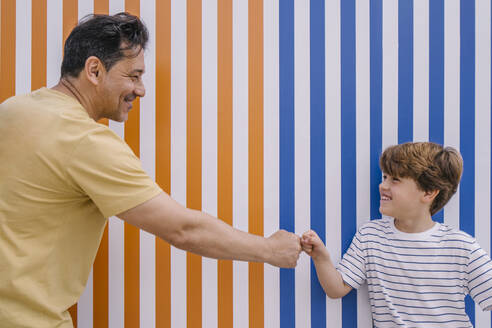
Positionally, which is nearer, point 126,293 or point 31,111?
point 31,111

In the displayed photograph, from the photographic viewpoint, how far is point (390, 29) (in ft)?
3.87

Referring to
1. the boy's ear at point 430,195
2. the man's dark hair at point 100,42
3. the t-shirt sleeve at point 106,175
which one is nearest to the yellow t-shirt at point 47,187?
the t-shirt sleeve at point 106,175

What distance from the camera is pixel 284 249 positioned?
1011 millimetres

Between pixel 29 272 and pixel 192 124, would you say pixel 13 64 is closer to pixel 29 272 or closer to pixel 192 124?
pixel 192 124

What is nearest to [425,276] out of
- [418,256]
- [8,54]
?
[418,256]

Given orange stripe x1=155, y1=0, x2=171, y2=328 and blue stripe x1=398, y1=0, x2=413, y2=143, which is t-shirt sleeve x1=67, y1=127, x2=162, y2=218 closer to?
orange stripe x1=155, y1=0, x2=171, y2=328

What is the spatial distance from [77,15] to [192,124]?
0.55m

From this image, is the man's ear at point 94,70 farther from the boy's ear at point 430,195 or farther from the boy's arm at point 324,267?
the boy's ear at point 430,195

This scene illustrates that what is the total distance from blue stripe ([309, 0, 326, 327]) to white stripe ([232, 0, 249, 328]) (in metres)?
0.22

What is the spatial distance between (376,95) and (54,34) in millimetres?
1121

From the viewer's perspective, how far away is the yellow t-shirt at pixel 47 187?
777mm

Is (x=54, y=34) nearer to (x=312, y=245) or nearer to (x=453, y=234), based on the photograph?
(x=312, y=245)

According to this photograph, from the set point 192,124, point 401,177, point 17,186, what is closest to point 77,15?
point 192,124

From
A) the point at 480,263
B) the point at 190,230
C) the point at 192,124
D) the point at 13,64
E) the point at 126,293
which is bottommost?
the point at 126,293
